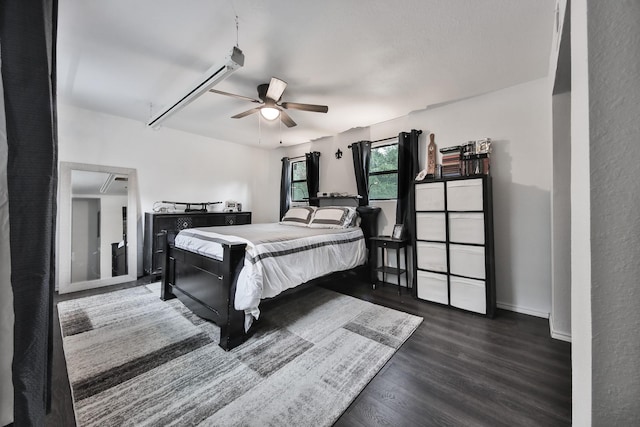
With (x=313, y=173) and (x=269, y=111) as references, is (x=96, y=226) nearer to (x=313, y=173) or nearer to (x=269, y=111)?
(x=269, y=111)

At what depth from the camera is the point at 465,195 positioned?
2.66 m

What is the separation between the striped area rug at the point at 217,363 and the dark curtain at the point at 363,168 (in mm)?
1816

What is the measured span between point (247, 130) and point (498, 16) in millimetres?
3615

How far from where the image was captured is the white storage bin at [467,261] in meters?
2.57

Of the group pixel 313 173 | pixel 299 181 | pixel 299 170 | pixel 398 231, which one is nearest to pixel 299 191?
pixel 299 181

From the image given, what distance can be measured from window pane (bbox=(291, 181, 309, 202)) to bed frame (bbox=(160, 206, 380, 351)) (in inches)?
93.2

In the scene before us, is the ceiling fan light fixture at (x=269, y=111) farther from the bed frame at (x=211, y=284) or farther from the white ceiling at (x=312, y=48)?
the bed frame at (x=211, y=284)

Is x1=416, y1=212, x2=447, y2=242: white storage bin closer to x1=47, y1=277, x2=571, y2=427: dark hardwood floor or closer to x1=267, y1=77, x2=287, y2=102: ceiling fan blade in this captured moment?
x1=47, y1=277, x2=571, y2=427: dark hardwood floor

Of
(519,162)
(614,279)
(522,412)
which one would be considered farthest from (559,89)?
(522,412)

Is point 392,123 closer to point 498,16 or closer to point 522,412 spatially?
point 498,16

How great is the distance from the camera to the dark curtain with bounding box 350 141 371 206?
3898 millimetres

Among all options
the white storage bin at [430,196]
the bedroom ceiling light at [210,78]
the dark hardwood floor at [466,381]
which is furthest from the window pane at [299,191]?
the dark hardwood floor at [466,381]

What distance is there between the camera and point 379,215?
12.8ft

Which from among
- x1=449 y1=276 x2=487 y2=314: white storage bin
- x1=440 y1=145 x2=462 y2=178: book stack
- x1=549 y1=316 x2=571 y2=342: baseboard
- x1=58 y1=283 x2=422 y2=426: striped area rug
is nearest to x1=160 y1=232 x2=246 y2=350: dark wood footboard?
x1=58 y1=283 x2=422 y2=426: striped area rug
